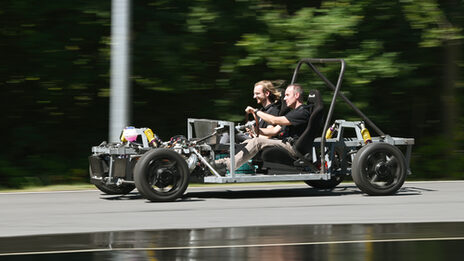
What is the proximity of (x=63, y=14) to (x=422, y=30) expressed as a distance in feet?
21.9

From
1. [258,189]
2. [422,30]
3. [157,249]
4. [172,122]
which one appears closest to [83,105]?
[172,122]

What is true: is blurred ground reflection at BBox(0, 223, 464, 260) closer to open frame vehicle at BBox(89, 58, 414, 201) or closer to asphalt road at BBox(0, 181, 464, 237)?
asphalt road at BBox(0, 181, 464, 237)

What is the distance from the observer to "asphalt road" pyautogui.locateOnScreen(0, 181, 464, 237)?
9.48m

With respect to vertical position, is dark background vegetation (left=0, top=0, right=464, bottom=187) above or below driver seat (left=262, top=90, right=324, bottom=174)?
above

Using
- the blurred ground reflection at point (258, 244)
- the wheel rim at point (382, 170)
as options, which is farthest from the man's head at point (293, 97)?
the blurred ground reflection at point (258, 244)

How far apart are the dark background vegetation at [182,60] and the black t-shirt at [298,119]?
Result: 4.14m

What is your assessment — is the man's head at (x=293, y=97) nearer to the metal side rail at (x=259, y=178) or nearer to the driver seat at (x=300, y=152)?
the driver seat at (x=300, y=152)

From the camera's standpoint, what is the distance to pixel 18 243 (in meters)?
8.20

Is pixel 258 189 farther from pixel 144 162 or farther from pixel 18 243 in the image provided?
pixel 18 243

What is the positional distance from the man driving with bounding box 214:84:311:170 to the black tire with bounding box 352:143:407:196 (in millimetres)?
868

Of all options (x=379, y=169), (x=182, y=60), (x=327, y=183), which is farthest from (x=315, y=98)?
(x=182, y=60)

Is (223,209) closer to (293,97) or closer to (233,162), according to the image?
(233,162)

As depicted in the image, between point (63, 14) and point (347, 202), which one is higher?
point (63, 14)

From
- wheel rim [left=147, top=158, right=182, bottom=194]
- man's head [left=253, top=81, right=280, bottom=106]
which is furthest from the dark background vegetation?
wheel rim [left=147, top=158, right=182, bottom=194]
